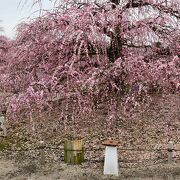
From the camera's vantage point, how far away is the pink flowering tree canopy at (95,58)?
7.12 metres

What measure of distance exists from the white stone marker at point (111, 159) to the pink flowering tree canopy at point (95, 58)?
1407mm

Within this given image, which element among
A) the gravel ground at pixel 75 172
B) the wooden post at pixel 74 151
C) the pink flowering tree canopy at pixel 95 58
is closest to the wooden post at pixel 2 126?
the pink flowering tree canopy at pixel 95 58

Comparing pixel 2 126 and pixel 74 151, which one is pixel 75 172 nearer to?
pixel 74 151

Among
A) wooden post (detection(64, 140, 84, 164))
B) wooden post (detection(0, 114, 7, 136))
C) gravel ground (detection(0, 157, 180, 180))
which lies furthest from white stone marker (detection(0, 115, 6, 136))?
wooden post (detection(64, 140, 84, 164))

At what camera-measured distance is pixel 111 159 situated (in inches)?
227

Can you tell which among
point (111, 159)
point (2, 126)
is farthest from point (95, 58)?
point (111, 159)

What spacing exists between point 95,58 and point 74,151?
224 cm

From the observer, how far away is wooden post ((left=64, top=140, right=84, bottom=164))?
6.17m

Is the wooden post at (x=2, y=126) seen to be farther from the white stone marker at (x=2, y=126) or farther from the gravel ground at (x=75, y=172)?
the gravel ground at (x=75, y=172)

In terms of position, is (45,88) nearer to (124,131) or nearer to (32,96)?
(32,96)

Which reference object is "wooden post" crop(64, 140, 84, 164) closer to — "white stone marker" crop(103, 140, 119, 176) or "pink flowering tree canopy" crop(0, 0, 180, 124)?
"white stone marker" crop(103, 140, 119, 176)

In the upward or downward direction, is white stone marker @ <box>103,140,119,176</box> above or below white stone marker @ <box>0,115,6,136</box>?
below

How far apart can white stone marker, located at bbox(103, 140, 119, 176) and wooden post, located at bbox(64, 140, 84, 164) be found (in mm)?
569

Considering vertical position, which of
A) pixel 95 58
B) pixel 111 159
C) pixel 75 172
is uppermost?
pixel 95 58
